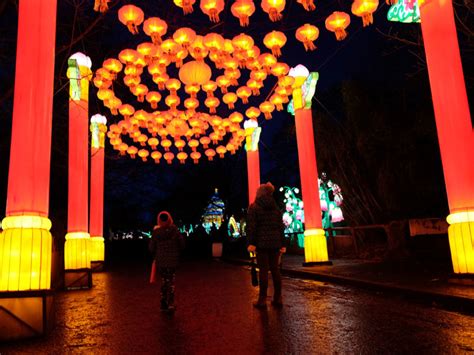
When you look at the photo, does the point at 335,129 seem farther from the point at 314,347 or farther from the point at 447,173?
the point at 314,347

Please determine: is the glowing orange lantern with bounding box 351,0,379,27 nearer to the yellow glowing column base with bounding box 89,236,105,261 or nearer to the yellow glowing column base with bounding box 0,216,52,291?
the yellow glowing column base with bounding box 0,216,52,291

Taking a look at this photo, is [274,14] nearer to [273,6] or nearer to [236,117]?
[273,6]

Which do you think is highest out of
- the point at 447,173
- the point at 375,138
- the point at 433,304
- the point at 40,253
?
the point at 375,138

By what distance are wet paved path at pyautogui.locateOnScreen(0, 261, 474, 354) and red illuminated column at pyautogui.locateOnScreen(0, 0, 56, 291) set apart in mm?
887

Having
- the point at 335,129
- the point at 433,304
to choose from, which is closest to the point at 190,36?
the point at 433,304

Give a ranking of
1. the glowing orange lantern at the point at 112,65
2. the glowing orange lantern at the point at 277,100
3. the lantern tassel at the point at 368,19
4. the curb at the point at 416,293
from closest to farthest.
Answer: the curb at the point at 416,293 < the lantern tassel at the point at 368,19 < the glowing orange lantern at the point at 112,65 < the glowing orange lantern at the point at 277,100

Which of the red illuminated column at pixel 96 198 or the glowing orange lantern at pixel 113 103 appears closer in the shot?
the glowing orange lantern at pixel 113 103

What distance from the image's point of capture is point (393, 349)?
12.3 feet

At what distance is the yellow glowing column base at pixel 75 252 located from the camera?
10359 mm

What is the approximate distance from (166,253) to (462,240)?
17.3ft

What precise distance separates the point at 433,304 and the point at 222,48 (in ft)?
23.4

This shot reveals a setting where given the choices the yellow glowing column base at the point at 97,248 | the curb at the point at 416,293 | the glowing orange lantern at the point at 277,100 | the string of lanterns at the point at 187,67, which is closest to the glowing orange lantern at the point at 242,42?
the string of lanterns at the point at 187,67

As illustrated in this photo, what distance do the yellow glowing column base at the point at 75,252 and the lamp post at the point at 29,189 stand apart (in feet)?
17.9

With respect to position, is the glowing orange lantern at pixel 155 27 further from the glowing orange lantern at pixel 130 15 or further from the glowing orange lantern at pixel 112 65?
the glowing orange lantern at pixel 112 65
